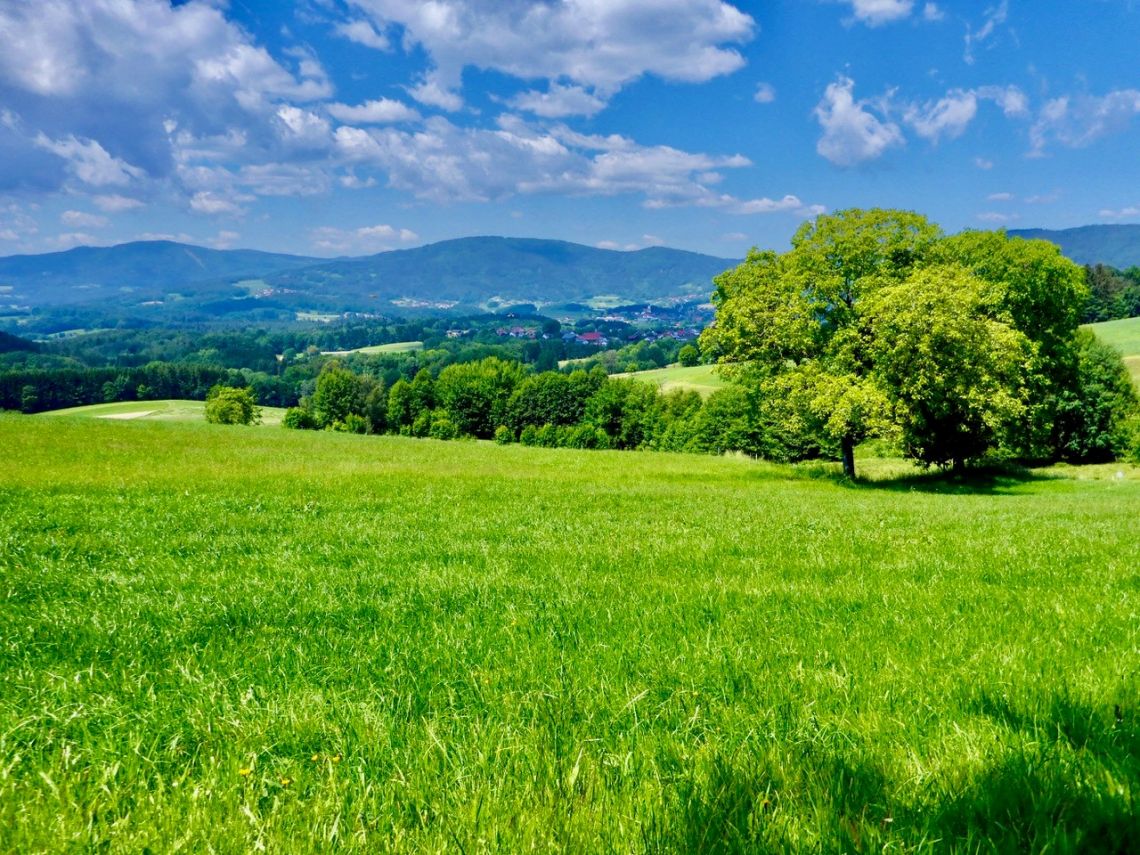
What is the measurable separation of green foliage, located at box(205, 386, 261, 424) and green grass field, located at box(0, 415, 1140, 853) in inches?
4690

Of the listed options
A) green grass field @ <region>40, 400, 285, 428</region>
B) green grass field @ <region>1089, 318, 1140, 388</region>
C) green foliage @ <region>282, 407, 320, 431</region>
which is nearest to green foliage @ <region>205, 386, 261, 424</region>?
green foliage @ <region>282, 407, 320, 431</region>

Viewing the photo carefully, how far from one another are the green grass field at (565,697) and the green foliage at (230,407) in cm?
11913

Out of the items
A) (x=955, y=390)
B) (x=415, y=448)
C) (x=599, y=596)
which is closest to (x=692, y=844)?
(x=599, y=596)

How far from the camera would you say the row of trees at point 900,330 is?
2950 centimetres

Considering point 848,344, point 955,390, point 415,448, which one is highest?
point 848,344

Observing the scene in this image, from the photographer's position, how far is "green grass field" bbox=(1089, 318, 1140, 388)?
86562mm

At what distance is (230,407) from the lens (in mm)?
114938

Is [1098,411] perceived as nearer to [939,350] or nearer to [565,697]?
[939,350]

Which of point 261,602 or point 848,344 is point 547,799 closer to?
point 261,602

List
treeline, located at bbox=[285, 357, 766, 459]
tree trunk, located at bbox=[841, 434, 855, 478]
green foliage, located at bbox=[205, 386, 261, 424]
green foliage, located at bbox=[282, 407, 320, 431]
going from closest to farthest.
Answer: tree trunk, located at bbox=[841, 434, 855, 478] → green foliage, located at bbox=[205, 386, 261, 424] → treeline, located at bbox=[285, 357, 766, 459] → green foliage, located at bbox=[282, 407, 320, 431]

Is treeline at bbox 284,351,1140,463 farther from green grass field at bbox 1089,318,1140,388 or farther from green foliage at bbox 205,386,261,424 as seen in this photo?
green grass field at bbox 1089,318,1140,388

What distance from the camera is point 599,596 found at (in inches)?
262

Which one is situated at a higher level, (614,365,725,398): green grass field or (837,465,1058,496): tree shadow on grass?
(614,365,725,398): green grass field

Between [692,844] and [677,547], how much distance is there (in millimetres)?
7352
